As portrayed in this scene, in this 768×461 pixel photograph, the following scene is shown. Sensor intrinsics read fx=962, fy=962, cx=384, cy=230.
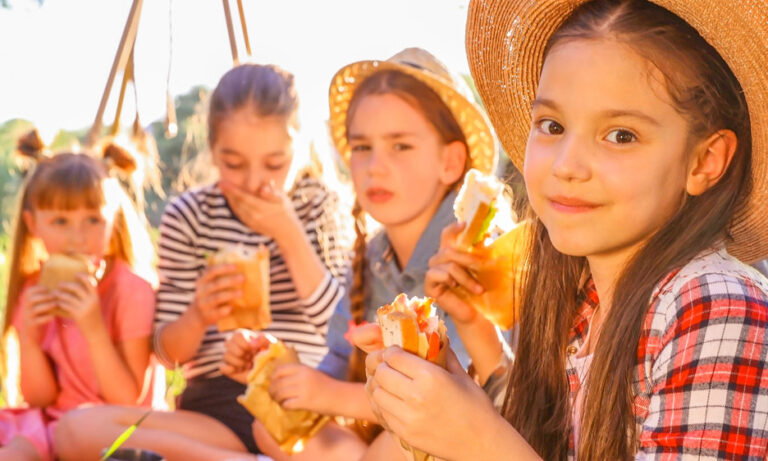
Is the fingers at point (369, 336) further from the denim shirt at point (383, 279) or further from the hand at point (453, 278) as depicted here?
the denim shirt at point (383, 279)

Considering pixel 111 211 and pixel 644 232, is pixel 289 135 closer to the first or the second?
pixel 111 211

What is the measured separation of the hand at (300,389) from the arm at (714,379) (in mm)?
1446

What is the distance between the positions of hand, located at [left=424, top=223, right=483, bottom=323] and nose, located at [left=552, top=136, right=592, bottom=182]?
88cm

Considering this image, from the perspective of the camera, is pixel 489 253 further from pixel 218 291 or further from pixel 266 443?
pixel 218 291

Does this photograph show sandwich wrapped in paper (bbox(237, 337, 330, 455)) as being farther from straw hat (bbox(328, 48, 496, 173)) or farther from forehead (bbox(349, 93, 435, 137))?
straw hat (bbox(328, 48, 496, 173))

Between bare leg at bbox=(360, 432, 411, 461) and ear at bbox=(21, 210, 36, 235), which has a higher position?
ear at bbox=(21, 210, 36, 235)

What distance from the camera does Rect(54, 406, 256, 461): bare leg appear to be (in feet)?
10.8

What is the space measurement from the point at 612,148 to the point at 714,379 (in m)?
0.44

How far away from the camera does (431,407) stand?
1722 millimetres

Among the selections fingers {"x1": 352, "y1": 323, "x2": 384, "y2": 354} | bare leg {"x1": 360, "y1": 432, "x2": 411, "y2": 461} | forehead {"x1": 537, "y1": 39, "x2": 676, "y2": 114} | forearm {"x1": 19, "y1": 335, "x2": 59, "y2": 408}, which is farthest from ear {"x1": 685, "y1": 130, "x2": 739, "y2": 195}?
forearm {"x1": 19, "y1": 335, "x2": 59, "y2": 408}

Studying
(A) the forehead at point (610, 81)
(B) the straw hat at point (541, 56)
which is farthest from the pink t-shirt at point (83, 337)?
(A) the forehead at point (610, 81)

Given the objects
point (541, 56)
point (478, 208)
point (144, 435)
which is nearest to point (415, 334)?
point (541, 56)

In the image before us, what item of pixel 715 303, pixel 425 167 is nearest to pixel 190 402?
pixel 425 167

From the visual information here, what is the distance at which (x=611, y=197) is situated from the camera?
68.1 inches
